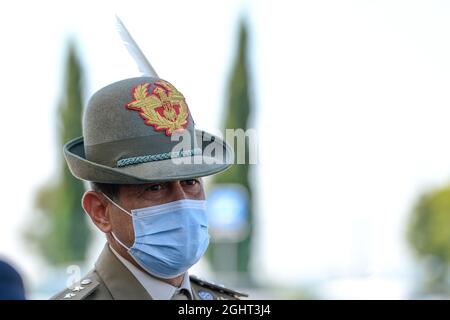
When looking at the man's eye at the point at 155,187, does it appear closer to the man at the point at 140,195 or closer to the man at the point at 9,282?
the man at the point at 140,195

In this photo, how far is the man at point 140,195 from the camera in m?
3.37

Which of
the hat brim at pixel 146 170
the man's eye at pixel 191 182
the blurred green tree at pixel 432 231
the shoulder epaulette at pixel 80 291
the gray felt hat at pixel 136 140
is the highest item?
the gray felt hat at pixel 136 140

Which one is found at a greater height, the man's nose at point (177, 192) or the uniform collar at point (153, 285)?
the man's nose at point (177, 192)

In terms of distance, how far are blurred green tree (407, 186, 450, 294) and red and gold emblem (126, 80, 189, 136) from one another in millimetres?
32550

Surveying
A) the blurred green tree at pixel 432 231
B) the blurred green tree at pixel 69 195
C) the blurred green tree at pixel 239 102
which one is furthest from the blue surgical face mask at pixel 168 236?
the blurred green tree at pixel 432 231

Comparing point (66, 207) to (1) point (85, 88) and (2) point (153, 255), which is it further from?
(2) point (153, 255)

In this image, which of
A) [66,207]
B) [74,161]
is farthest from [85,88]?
[74,161]

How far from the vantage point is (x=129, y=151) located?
3398 millimetres

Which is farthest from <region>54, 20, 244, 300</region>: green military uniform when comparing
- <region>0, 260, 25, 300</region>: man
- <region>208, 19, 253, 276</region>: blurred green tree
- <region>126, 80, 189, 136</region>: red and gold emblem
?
<region>208, 19, 253, 276</region>: blurred green tree

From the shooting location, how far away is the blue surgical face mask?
11.1ft

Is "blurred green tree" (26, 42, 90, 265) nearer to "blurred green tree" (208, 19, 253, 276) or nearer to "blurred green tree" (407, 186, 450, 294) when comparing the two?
"blurred green tree" (208, 19, 253, 276)

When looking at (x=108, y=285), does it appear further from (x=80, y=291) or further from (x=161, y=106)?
(x=161, y=106)

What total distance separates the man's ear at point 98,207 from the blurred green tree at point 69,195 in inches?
1066
